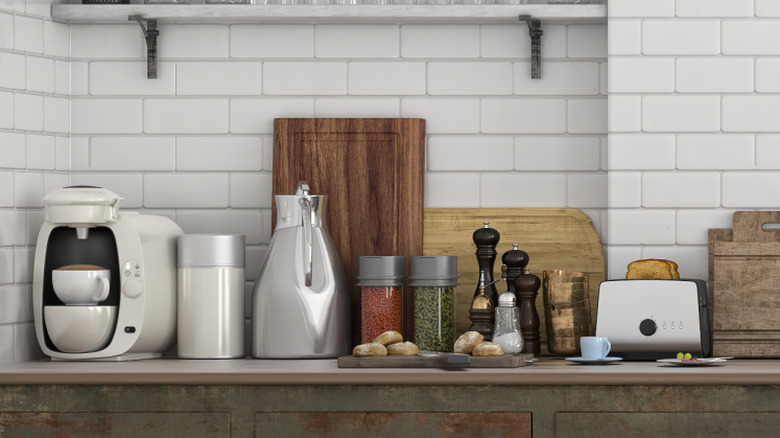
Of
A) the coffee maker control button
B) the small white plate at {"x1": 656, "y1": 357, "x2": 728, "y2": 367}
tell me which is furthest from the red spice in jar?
the small white plate at {"x1": 656, "y1": 357, "x2": 728, "y2": 367}

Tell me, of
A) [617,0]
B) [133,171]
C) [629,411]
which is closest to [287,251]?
[133,171]

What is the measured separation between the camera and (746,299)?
2.43 metres

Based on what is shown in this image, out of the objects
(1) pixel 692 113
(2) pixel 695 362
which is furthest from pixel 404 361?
(1) pixel 692 113

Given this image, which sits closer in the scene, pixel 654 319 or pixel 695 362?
pixel 695 362

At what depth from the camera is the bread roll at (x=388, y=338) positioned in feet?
7.54

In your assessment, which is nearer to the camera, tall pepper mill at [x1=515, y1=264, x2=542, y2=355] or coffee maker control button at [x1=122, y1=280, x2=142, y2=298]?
coffee maker control button at [x1=122, y1=280, x2=142, y2=298]

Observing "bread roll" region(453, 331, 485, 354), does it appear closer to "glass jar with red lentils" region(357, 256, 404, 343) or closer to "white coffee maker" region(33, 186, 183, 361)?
"glass jar with red lentils" region(357, 256, 404, 343)

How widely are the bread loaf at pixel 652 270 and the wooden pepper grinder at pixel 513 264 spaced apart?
285mm

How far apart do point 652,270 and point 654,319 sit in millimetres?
169

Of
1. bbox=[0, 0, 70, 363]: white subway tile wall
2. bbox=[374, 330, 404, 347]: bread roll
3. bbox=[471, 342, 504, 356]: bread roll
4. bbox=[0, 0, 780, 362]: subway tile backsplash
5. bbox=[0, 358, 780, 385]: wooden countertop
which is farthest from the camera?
bbox=[0, 0, 780, 362]: subway tile backsplash

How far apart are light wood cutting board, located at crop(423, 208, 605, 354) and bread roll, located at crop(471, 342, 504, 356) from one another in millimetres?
435

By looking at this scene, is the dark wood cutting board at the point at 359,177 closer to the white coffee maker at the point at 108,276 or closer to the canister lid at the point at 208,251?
the canister lid at the point at 208,251

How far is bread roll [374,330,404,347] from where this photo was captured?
2299mm

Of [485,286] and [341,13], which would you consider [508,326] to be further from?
[341,13]
